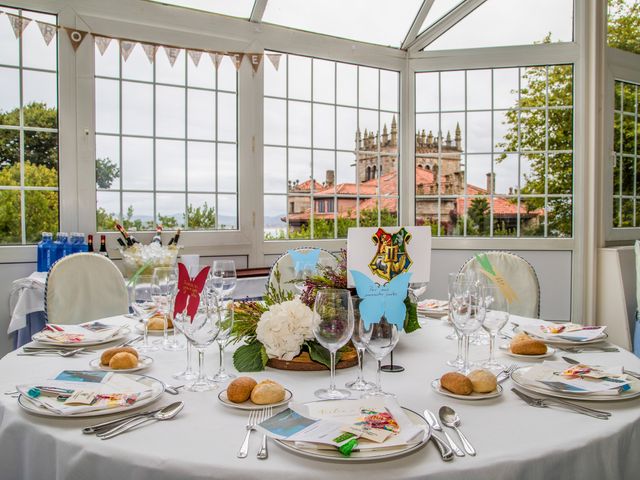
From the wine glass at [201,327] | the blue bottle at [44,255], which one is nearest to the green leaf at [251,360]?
the wine glass at [201,327]

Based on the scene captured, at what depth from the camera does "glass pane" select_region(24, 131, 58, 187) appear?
131 inches

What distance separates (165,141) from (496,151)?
2.56 meters

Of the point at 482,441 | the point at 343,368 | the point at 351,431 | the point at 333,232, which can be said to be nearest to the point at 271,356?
the point at 343,368

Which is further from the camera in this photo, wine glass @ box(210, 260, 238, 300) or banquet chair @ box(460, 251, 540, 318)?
banquet chair @ box(460, 251, 540, 318)

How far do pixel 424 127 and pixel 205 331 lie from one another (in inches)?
147

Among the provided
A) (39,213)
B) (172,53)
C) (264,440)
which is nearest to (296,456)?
(264,440)

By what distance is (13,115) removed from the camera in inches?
130

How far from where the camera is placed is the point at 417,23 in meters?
4.30

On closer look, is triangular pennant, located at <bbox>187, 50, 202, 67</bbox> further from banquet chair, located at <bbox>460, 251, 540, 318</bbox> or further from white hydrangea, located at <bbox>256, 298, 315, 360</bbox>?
white hydrangea, located at <bbox>256, 298, 315, 360</bbox>

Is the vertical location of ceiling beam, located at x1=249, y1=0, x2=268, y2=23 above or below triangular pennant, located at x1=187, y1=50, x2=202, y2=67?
above

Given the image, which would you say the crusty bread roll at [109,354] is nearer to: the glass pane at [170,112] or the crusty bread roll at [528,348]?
the crusty bread roll at [528,348]

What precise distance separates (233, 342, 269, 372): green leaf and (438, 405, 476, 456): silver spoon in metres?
0.45

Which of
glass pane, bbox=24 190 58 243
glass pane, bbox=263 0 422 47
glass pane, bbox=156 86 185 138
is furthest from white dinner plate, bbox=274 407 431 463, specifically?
glass pane, bbox=263 0 422 47

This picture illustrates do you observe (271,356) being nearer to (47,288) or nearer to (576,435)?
(576,435)
